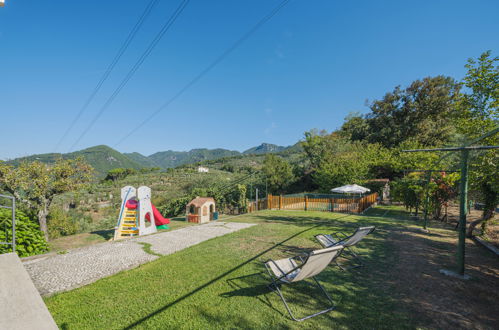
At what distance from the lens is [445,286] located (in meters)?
3.83

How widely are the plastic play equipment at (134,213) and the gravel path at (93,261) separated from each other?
0.73 m

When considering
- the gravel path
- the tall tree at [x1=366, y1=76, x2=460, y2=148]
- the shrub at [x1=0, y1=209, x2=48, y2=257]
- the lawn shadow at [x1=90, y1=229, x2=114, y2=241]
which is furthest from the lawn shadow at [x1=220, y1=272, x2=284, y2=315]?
the tall tree at [x1=366, y1=76, x2=460, y2=148]

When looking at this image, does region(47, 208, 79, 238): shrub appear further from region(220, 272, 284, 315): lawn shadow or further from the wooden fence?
the wooden fence

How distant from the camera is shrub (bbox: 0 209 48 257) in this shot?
16.9 ft

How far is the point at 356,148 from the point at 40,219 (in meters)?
26.6

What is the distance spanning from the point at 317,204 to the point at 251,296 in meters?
12.5

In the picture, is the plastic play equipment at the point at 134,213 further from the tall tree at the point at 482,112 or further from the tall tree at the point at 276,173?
the tall tree at the point at 276,173

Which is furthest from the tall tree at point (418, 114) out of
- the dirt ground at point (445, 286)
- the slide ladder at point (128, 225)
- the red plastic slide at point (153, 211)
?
the slide ladder at point (128, 225)

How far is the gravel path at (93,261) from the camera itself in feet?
13.5

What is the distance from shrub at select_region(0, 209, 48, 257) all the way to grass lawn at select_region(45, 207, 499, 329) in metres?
3.03

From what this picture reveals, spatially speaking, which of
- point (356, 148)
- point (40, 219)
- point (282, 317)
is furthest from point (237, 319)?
point (356, 148)

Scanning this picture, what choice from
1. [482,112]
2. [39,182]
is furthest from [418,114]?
[39,182]

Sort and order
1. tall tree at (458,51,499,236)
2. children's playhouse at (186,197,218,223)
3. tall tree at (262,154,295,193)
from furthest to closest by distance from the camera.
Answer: tall tree at (262,154,295,193) < children's playhouse at (186,197,218,223) < tall tree at (458,51,499,236)

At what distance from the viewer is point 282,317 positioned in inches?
118
